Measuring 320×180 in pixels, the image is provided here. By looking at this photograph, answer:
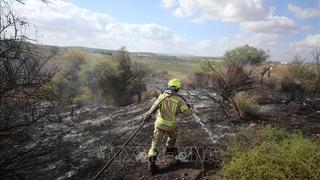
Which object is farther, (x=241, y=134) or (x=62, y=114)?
(x=62, y=114)

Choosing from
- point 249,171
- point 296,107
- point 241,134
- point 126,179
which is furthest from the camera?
point 296,107

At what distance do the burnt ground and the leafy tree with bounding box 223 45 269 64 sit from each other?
27.5m

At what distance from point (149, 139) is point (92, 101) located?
→ 21.3m

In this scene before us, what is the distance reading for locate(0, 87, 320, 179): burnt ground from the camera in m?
7.61

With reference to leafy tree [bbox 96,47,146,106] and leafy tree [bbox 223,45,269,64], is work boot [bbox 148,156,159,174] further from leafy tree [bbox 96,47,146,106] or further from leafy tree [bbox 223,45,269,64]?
leafy tree [bbox 223,45,269,64]

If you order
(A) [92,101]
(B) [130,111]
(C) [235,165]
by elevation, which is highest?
(C) [235,165]

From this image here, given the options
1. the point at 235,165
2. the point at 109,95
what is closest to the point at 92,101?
the point at 109,95

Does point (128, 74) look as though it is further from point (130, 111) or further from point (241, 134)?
point (241, 134)

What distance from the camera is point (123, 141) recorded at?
37.4 ft

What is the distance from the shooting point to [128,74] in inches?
1249

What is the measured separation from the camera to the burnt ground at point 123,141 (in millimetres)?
7613

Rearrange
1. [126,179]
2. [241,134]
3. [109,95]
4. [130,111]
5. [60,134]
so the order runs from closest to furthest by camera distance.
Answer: [126,179] < [241,134] < [60,134] < [130,111] < [109,95]

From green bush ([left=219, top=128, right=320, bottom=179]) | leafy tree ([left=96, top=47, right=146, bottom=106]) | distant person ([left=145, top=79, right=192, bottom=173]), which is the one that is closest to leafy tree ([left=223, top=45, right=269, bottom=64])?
leafy tree ([left=96, top=47, right=146, bottom=106])

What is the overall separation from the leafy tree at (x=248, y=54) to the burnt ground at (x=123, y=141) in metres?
27.5
